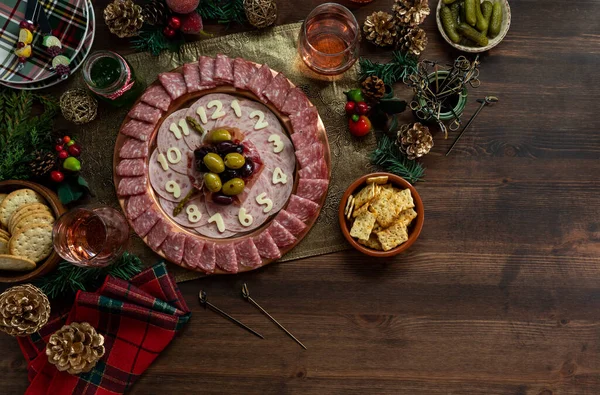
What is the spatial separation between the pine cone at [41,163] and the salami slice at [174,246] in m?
0.47

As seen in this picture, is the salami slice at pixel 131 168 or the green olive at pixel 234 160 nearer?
the green olive at pixel 234 160

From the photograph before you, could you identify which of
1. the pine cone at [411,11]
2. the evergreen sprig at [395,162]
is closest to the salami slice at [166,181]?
the evergreen sprig at [395,162]

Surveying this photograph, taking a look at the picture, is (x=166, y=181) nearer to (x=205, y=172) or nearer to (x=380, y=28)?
(x=205, y=172)

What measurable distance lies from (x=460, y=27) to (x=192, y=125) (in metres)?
1.06

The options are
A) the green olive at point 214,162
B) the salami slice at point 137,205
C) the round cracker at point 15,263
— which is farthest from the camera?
the salami slice at point 137,205

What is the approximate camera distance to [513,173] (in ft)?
6.38

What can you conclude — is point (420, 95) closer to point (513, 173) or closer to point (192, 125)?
point (513, 173)

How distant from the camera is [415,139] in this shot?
5.94 ft

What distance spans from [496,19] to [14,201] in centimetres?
183

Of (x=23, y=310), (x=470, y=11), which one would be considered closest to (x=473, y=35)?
(x=470, y=11)

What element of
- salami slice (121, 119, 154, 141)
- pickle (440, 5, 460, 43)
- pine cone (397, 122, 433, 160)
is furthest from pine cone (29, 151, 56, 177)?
pickle (440, 5, 460, 43)

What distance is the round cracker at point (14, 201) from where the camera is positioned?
1.74 m

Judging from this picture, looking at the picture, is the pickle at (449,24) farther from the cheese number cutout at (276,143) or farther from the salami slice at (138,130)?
the salami slice at (138,130)

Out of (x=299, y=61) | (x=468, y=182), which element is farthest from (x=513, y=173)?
(x=299, y=61)
